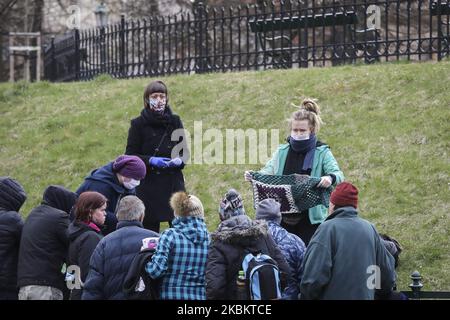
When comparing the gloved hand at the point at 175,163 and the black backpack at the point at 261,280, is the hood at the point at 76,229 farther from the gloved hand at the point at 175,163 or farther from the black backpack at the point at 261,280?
the gloved hand at the point at 175,163

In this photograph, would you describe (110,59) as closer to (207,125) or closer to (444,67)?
(207,125)

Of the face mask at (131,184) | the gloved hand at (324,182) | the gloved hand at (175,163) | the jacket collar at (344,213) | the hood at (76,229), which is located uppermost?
the gloved hand at (175,163)

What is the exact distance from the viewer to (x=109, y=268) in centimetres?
766

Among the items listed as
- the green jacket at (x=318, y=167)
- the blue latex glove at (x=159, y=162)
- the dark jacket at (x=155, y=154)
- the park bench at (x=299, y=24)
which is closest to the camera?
the green jacket at (x=318, y=167)

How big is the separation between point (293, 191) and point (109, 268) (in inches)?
74.5

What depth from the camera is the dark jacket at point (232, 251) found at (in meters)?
7.50

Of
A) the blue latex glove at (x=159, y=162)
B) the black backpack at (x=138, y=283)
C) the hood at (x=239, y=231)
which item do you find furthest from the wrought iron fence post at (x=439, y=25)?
the black backpack at (x=138, y=283)

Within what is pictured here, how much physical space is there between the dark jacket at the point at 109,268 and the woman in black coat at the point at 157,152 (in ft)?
7.50

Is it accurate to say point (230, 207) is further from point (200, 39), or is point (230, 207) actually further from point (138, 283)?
point (200, 39)

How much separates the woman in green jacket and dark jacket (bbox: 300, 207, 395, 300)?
1469 millimetres

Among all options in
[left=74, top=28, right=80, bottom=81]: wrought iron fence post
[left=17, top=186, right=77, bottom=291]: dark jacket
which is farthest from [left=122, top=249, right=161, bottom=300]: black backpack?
[left=74, top=28, right=80, bottom=81]: wrought iron fence post

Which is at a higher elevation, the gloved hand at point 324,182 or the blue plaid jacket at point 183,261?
the gloved hand at point 324,182

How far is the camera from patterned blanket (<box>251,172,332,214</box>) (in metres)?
8.77

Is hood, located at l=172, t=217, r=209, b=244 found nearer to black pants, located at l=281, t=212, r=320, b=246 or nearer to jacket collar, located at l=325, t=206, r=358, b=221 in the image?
jacket collar, located at l=325, t=206, r=358, b=221
